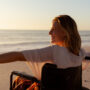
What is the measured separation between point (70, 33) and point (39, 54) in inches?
13.1

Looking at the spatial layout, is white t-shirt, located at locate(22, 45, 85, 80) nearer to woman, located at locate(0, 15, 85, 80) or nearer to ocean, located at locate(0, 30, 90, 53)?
woman, located at locate(0, 15, 85, 80)

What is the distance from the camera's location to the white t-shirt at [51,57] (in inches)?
59.8

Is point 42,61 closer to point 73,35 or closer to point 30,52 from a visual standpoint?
point 30,52

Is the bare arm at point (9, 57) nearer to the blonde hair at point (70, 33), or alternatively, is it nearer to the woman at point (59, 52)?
the woman at point (59, 52)

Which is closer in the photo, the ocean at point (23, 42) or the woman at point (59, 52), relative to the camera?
the woman at point (59, 52)

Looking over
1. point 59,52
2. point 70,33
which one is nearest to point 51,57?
point 59,52

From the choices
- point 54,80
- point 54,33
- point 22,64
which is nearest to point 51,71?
point 54,80

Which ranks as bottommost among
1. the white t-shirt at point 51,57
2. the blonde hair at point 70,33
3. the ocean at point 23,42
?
the ocean at point 23,42

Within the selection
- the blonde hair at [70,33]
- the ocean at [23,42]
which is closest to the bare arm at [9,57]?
the blonde hair at [70,33]

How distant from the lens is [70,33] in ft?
5.41

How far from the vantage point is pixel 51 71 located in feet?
5.03

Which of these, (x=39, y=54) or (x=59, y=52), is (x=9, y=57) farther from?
(x=59, y=52)

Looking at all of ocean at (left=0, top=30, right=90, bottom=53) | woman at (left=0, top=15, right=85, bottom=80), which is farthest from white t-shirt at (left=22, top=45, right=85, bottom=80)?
ocean at (left=0, top=30, right=90, bottom=53)

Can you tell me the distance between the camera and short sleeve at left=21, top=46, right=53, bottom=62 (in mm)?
1514
